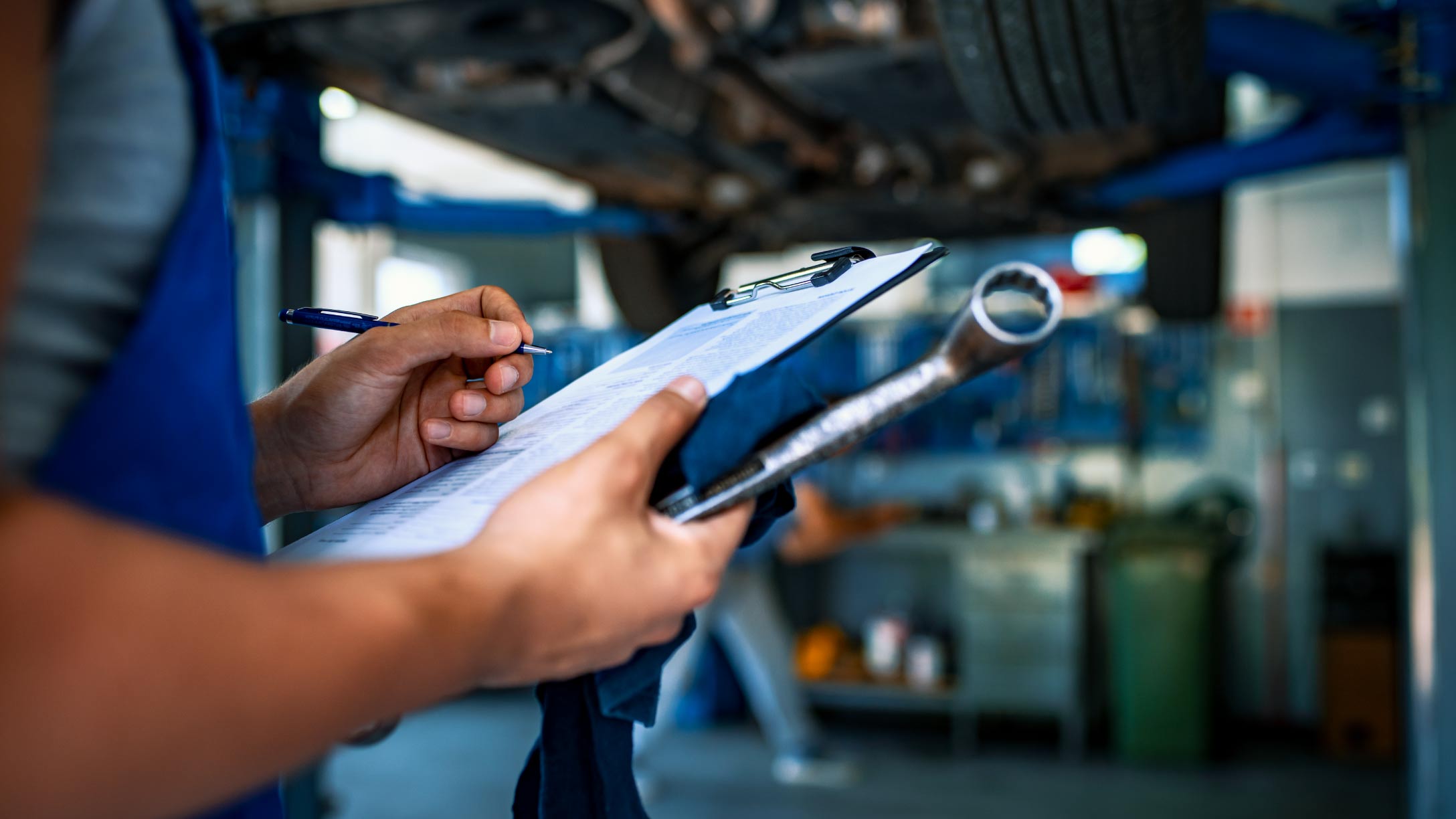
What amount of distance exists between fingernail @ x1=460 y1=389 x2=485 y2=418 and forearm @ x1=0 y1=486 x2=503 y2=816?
462 mm

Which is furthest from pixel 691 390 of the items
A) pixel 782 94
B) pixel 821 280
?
pixel 782 94

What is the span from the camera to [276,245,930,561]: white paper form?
0.58 metres

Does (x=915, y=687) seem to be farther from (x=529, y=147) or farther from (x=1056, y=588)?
(x=529, y=147)

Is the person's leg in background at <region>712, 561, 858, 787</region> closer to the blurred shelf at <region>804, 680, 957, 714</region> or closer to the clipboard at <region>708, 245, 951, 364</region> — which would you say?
the blurred shelf at <region>804, 680, 957, 714</region>

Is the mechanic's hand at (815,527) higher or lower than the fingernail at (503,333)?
lower

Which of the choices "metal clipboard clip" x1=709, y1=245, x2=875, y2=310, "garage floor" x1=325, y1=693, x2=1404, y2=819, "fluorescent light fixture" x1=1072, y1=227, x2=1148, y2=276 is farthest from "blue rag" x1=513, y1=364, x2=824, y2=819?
"fluorescent light fixture" x1=1072, y1=227, x2=1148, y2=276

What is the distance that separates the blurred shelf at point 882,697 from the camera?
4910 mm

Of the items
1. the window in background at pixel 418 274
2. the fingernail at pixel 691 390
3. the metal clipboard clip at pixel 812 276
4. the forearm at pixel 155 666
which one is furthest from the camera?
the window in background at pixel 418 274

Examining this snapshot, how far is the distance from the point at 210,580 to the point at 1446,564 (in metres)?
2.42

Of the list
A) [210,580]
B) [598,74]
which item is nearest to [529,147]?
[598,74]

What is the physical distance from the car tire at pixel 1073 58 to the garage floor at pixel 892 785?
282 cm

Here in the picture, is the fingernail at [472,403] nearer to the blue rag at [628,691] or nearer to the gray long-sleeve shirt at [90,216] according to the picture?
the blue rag at [628,691]

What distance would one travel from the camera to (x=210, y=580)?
Result: 371mm

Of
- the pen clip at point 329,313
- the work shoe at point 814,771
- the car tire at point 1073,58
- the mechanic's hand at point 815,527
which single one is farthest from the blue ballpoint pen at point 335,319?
the work shoe at point 814,771
